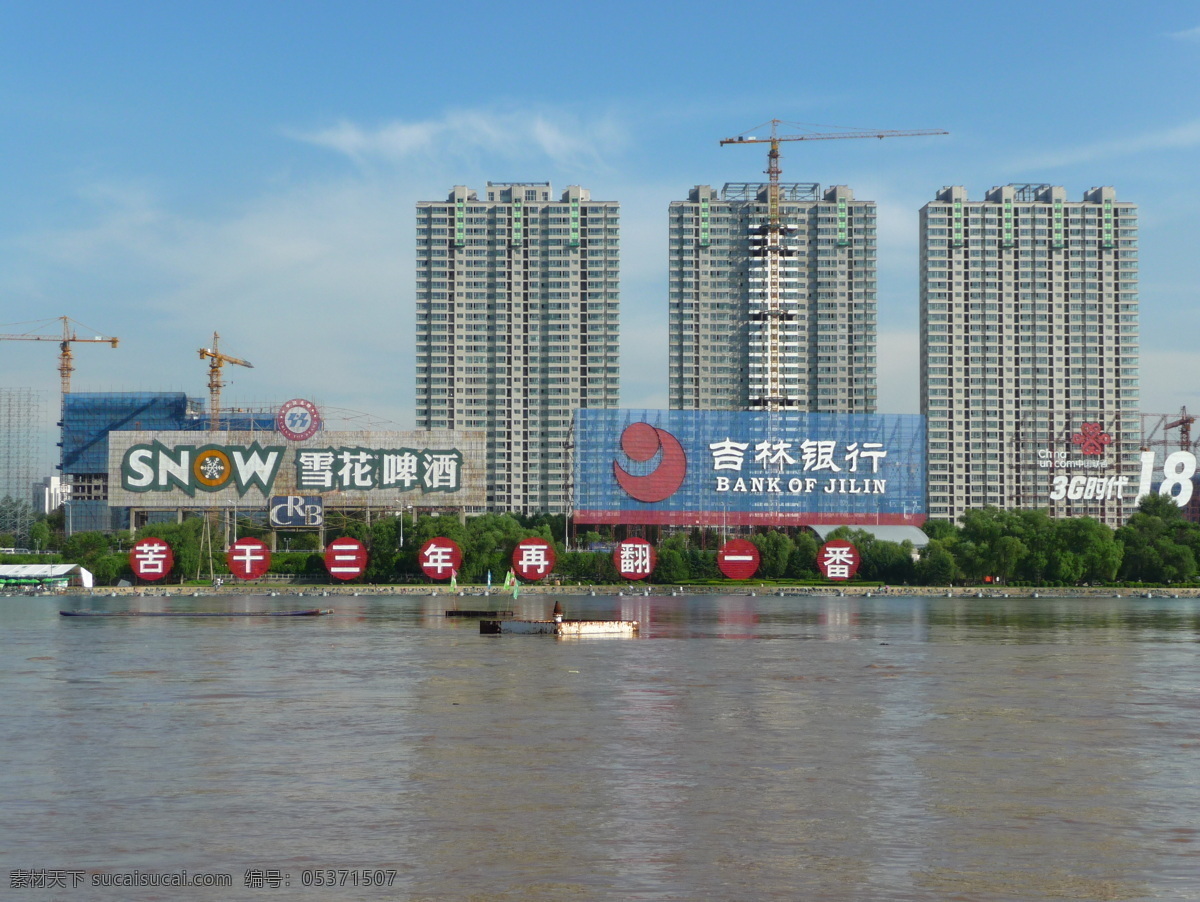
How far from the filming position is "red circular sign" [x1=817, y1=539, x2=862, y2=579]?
158m

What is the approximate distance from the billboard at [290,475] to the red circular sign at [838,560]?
131 ft

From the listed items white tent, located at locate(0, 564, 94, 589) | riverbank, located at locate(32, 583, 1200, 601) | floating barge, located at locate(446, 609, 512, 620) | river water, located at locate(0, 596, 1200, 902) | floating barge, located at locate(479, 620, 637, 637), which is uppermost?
river water, located at locate(0, 596, 1200, 902)

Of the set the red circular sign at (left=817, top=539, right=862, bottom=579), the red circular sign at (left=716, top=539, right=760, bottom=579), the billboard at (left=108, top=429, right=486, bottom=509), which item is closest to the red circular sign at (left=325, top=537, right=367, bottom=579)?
the billboard at (left=108, top=429, right=486, bottom=509)

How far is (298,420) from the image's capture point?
6368 inches

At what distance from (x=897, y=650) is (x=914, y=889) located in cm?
5043

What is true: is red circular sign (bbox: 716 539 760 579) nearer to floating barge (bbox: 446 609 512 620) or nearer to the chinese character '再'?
the chinese character '再'

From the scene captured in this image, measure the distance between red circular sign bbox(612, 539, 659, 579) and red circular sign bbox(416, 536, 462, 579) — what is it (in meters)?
17.9

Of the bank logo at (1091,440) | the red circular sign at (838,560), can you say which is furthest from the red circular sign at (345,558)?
the bank logo at (1091,440)

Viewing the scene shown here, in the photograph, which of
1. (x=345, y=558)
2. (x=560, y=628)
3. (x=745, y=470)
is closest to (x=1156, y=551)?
(x=745, y=470)

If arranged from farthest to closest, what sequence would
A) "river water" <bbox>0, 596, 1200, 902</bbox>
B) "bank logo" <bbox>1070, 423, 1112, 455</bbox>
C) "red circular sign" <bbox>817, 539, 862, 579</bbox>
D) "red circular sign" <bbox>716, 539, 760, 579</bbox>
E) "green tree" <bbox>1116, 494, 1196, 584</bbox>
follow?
"bank logo" <bbox>1070, 423, 1112, 455</bbox> < "green tree" <bbox>1116, 494, 1196, 584</bbox> < "red circular sign" <bbox>716, 539, 760, 579</bbox> < "red circular sign" <bbox>817, 539, 862, 579</bbox> < "river water" <bbox>0, 596, 1200, 902</bbox>

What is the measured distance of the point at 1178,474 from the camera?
180 meters

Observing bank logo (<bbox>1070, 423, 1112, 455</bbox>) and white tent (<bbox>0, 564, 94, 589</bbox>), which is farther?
bank logo (<bbox>1070, 423, 1112, 455</bbox>)

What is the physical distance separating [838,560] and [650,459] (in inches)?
1059

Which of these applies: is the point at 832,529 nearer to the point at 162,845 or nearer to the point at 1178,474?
the point at 1178,474
